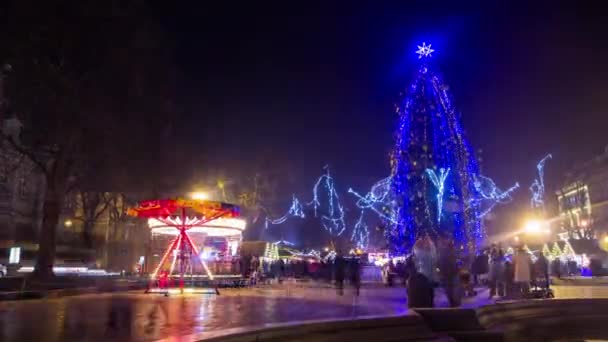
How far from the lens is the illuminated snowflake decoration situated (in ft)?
82.3

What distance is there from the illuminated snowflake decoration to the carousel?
11.7 m

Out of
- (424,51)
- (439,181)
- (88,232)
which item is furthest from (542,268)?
(88,232)

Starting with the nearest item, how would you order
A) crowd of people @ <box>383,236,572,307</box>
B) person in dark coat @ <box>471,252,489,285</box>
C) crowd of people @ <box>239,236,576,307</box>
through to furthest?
crowd of people @ <box>383,236,572,307</box> → crowd of people @ <box>239,236,576,307</box> → person in dark coat @ <box>471,252,489,285</box>

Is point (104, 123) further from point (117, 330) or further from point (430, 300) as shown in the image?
point (430, 300)

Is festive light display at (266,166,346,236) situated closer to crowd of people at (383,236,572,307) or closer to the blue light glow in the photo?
the blue light glow

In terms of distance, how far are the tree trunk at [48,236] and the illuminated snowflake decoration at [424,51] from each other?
60.6 feet

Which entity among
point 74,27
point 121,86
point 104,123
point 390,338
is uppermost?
point 74,27

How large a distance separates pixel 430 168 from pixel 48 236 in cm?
1784

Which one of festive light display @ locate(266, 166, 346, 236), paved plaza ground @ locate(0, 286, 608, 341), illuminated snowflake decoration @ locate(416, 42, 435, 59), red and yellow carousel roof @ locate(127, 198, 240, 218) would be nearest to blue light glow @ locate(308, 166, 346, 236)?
festive light display @ locate(266, 166, 346, 236)

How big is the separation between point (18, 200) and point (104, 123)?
3103 cm

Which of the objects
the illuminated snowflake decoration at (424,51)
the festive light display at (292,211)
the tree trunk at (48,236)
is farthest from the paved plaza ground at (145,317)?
the festive light display at (292,211)

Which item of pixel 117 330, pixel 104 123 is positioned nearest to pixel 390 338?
pixel 117 330

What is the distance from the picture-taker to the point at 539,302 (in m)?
14.0

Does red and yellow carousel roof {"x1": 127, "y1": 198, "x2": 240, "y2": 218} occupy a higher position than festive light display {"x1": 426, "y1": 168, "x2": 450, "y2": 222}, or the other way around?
festive light display {"x1": 426, "y1": 168, "x2": 450, "y2": 222}
